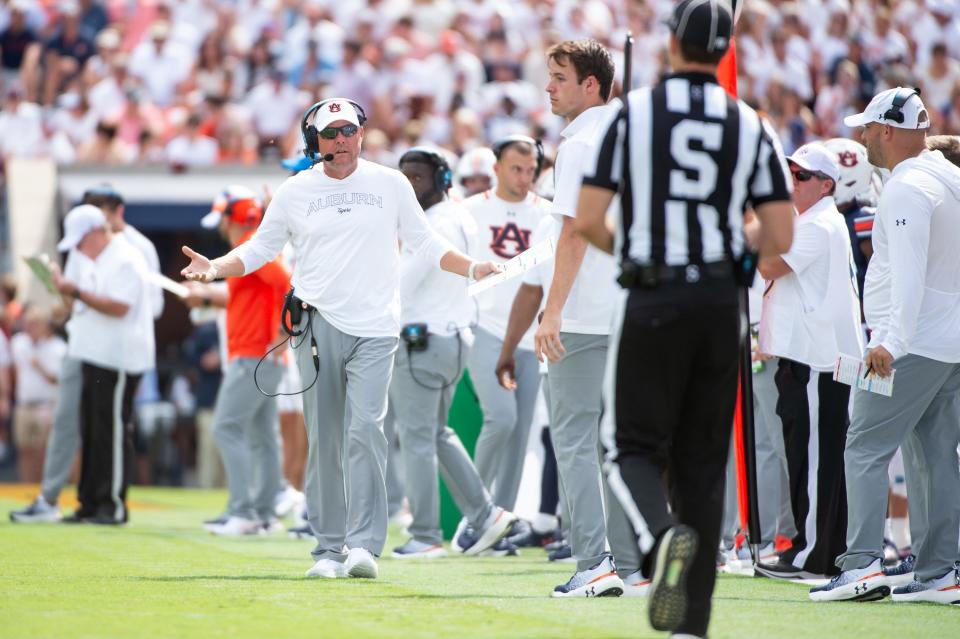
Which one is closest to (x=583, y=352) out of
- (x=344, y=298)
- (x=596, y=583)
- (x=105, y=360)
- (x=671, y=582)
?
(x=596, y=583)

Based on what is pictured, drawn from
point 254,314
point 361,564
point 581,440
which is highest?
point 254,314

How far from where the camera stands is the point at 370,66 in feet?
62.1

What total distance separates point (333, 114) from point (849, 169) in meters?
3.26

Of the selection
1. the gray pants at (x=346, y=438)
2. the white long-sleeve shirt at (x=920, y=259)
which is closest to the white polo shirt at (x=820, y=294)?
the white long-sleeve shirt at (x=920, y=259)

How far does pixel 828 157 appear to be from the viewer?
7809mm

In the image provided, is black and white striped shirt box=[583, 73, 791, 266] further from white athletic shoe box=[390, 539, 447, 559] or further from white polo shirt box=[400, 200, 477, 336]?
white athletic shoe box=[390, 539, 447, 559]

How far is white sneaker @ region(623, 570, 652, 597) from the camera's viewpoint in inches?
261

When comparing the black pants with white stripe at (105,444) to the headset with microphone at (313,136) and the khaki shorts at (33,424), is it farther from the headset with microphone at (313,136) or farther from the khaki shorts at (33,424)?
the khaki shorts at (33,424)

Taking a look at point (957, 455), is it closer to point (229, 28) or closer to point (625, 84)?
point (625, 84)

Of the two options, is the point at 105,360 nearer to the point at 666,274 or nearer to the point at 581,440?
the point at 581,440

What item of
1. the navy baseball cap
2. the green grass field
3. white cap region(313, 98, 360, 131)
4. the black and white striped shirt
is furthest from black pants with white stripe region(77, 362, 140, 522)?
the navy baseball cap

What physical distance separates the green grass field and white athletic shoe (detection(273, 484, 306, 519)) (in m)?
2.93

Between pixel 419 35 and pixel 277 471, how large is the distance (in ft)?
34.1

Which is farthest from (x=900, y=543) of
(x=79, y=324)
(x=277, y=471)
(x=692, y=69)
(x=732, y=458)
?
(x=79, y=324)
